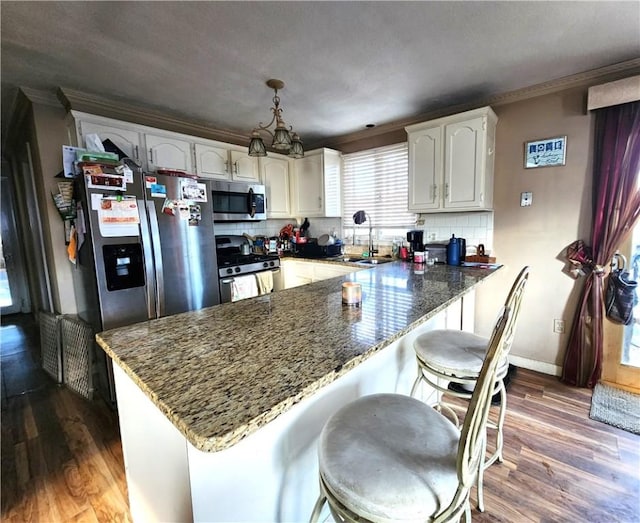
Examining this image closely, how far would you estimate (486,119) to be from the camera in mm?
2469

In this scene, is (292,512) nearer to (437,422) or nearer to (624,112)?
(437,422)

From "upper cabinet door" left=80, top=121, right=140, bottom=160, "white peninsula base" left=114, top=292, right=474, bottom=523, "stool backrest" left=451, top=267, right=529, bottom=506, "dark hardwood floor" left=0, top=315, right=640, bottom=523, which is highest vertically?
"upper cabinet door" left=80, top=121, right=140, bottom=160

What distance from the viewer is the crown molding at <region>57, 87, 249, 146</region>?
2410 millimetres

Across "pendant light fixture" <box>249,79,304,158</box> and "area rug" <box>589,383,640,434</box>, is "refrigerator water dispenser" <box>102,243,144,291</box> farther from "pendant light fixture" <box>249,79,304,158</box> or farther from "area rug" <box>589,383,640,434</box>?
"area rug" <box>589,383,640,434</box>

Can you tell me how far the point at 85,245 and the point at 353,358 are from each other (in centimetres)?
223

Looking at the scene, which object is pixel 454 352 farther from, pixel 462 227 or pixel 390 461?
pixel 462 227

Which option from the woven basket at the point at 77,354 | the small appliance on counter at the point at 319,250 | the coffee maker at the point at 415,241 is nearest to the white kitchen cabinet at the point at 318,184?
the small appliance on counter at the point at 319,250

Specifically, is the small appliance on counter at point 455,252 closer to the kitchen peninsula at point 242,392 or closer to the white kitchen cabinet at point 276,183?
the kitchen peninsula at point 242,392

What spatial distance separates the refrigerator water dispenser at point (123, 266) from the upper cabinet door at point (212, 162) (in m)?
1.23

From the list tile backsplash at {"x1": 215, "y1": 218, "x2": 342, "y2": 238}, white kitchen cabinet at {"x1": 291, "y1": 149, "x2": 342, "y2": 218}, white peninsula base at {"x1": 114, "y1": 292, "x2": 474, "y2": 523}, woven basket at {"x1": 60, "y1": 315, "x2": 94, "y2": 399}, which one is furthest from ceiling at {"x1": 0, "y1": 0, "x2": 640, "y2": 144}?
woven basket at {"x1": 60, "y1": 315, "x2": 94, "y2": 399}

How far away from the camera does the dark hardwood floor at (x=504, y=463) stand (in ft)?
4.56

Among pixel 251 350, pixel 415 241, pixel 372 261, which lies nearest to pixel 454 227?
pixel 415 241

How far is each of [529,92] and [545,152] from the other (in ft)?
1.72

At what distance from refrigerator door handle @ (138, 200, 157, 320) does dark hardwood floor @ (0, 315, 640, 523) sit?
807 mm
